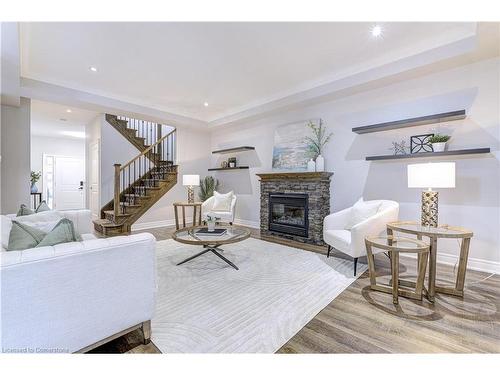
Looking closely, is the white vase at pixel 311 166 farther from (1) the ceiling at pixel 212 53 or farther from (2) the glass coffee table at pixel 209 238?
(2) the glass coffee table at pixel 209 238

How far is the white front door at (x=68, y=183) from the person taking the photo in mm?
8531

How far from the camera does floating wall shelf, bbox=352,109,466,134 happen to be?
3.01 metres

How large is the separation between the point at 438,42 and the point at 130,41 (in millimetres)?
3858

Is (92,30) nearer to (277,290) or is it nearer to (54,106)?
(54,106)

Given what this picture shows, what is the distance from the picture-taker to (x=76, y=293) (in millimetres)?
1283

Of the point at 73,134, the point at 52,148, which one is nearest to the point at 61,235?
the point at 73,134

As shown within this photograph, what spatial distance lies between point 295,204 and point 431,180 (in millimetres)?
2361

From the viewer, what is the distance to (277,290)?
241 centimetres

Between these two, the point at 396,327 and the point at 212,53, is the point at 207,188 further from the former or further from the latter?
the point at 396,327

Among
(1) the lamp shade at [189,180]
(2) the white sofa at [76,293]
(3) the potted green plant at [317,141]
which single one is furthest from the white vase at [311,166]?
(2) the white sofa at [76,293]

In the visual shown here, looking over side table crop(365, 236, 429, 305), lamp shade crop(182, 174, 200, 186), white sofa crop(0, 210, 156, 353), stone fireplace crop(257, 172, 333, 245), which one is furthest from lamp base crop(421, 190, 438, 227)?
lamp shade crop(182, 174, 200, 186)

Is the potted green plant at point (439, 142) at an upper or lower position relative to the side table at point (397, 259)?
upper

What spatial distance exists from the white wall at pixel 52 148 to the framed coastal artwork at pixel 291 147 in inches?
317

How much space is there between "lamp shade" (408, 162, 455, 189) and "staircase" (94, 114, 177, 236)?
522cm
